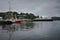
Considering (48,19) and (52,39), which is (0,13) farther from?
(52,39)

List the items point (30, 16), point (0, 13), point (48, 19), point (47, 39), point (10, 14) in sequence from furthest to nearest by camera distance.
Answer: point (48, 19) → point (30, 16) → point (0, 13) → point (10, 14) → point (47, 39)

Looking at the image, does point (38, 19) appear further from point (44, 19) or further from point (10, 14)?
point (10, 14)

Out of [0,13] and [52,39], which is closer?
[52,39]

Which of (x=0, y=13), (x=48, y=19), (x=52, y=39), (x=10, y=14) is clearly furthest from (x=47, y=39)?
(x=48, y=19)

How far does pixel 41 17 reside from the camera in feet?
245

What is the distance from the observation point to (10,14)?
42.6 metres

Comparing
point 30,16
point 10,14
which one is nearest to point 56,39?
point 10,14

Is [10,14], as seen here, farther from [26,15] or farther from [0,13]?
[26,15]

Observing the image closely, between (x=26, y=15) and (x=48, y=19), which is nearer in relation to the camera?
(x=26, y=15)

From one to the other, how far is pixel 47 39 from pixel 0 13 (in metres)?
46.1

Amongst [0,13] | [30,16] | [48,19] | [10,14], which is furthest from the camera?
[48,19]

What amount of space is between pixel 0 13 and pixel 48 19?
22259 mm

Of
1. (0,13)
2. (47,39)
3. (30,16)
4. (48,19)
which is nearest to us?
(47,39)

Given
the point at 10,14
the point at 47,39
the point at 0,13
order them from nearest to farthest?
the point at 47,39
the point at 10,14
the point at 0,13
